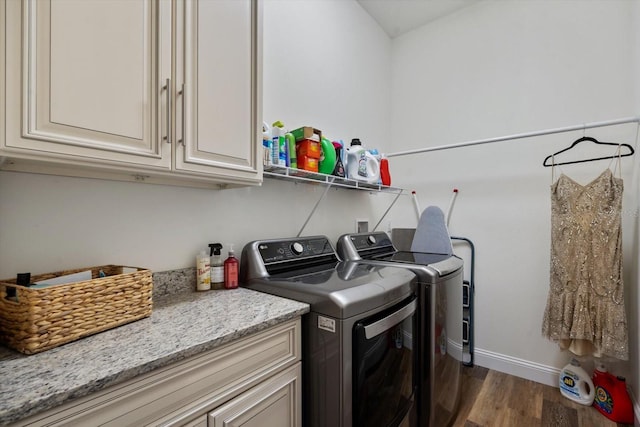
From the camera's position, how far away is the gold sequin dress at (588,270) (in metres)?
1.72

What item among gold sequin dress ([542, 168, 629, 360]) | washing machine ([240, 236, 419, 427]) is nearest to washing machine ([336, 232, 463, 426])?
washing machine ([240, 236, 419, 427])

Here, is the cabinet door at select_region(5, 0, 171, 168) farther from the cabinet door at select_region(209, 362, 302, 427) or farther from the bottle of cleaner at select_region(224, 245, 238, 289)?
the cabinet door at select_region(209, 362, 302, 427)

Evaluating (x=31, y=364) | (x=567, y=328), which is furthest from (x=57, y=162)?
(x=567, y=328)

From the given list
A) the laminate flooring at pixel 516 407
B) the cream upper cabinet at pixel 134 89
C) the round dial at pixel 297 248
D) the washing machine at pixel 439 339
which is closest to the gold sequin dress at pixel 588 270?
the laminate flooring at pixel 516 407

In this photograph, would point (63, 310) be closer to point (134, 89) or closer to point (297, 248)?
point (134, 89)

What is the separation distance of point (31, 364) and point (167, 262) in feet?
2.07

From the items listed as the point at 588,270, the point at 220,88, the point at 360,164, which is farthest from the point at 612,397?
the point at 220,88

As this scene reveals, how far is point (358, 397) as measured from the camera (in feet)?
3.58

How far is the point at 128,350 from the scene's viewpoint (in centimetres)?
73

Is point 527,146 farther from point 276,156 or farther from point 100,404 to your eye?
point 100,404

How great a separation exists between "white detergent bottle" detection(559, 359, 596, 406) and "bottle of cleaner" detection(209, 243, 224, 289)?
2.41 m

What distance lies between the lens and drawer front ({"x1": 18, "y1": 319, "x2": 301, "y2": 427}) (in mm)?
617

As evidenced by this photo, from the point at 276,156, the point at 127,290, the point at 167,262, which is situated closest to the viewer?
the point at 127,290

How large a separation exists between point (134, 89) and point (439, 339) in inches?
68.5
